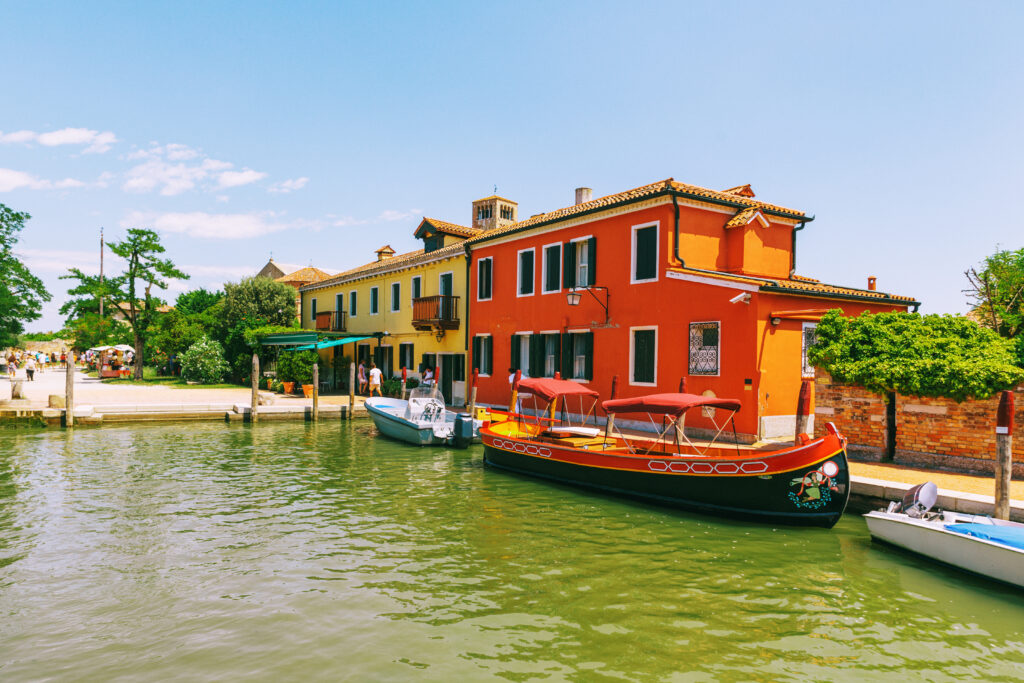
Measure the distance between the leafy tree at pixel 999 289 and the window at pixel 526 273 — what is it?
18792 mm

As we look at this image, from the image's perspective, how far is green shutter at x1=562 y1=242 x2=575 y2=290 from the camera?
19.7m

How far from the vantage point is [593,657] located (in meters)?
5.79

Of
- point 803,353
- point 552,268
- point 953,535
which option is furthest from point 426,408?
point 953,535

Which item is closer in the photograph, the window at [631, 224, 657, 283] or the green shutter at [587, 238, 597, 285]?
the window at [631, 224, 657, 283]

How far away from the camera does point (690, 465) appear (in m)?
10.9

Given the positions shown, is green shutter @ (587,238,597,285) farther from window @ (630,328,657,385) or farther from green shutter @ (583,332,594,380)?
window @ (630,328,657,385)

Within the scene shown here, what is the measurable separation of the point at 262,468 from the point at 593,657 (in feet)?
34.7

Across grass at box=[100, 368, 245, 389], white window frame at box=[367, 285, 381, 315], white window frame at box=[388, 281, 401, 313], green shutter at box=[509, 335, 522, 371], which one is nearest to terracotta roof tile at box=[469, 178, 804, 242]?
green shutter at box=[509, 335, 522, 371]

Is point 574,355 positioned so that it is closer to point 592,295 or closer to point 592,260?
point 592,295

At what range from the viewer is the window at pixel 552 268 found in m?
20.3

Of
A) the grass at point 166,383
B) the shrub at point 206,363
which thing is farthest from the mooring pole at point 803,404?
the shrub at point 206,363

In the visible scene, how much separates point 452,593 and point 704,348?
10.5 metres

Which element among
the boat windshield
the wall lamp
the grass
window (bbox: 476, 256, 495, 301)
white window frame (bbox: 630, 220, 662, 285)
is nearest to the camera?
white window frame (bbox: 630, 220, 662, 285)

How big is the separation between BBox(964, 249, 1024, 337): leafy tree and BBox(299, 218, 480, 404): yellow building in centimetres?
2147
